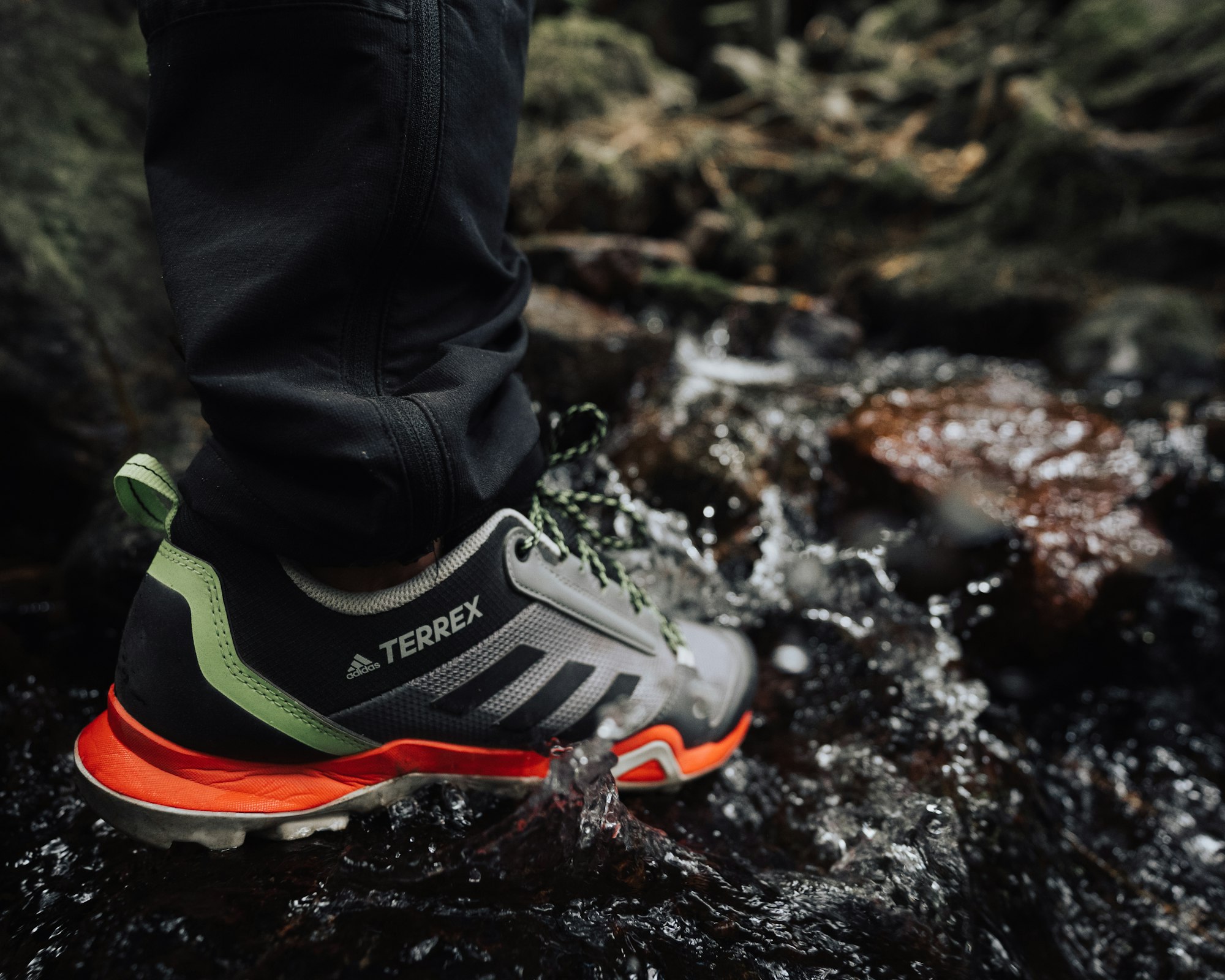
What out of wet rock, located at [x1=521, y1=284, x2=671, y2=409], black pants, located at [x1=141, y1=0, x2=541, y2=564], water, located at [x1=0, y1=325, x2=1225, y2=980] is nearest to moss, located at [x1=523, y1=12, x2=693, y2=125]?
wet rock, located at [x1=521, y1=284, x2=671, y2=409]

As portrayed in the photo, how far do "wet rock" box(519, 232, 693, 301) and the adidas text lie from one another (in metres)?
3.28

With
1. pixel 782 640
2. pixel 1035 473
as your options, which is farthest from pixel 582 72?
pixel 782 640

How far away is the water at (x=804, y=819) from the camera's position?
2.37ft

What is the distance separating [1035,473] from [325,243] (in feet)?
7.01

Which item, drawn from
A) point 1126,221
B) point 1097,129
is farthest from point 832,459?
point 1097,129

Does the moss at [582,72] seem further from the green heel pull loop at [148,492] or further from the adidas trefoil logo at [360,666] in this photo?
the adidas trefoil logo at [360,666]

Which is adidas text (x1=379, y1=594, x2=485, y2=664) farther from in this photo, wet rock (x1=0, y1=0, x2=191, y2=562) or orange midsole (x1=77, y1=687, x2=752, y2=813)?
wet rock (x1=0, y1=0, x2=191, y2=562)

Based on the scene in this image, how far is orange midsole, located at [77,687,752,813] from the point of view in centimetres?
82

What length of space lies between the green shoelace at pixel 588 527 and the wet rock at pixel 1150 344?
11.2ft

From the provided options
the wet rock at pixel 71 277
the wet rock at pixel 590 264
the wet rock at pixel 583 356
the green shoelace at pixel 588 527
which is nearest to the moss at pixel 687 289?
the wet rock at pixel 590 264

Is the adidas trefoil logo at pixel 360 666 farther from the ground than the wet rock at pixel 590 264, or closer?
farther from the ground

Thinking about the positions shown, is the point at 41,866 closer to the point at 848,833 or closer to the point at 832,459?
the point at 848,833

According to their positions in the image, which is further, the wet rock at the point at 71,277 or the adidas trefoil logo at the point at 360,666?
the wet rock at the point at 71,277

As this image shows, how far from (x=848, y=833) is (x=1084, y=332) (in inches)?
153
